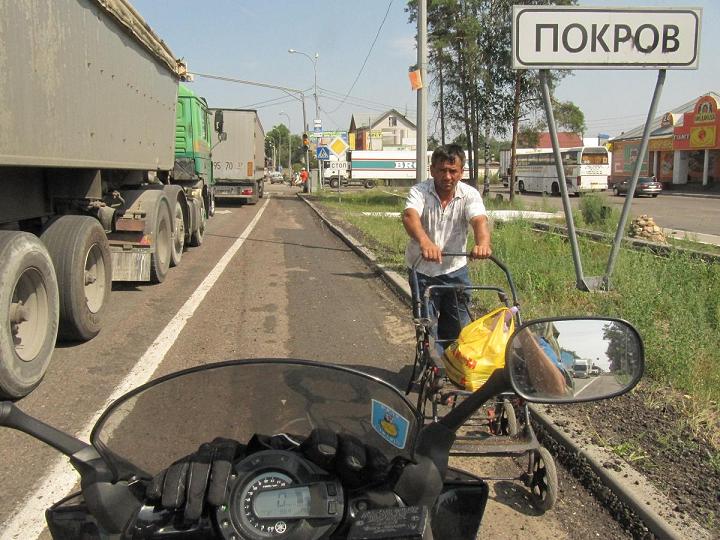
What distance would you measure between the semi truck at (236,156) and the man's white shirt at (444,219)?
24299 mm

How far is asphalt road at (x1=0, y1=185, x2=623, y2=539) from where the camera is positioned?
337 cm

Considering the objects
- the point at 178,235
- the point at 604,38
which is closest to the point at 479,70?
the point at 178,235

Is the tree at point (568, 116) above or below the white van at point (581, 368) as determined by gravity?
above

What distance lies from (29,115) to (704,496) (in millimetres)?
4942

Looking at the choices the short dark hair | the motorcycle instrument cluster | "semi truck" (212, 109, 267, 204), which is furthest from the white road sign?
"semi truck" (212, 109, 267, 204)

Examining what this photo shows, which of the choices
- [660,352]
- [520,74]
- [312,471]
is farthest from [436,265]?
[520,74]

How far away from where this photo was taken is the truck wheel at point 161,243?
915 cm

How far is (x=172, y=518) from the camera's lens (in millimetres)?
1720

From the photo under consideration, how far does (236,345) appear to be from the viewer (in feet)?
21.0

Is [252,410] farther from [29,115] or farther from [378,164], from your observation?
[378,164]

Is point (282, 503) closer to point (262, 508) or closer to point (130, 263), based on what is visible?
point (262, 508)

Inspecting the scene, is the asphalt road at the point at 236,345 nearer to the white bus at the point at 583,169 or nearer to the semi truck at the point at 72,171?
the semi truck at the point at 72,171

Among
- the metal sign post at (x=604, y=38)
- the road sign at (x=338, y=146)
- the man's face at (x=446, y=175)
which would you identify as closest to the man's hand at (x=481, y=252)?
the man's face at (x=446, y=175)

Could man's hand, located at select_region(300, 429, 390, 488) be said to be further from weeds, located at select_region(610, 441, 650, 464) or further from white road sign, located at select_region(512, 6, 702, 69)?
white road sign, located at select_region(512, 6, 702, 69)
